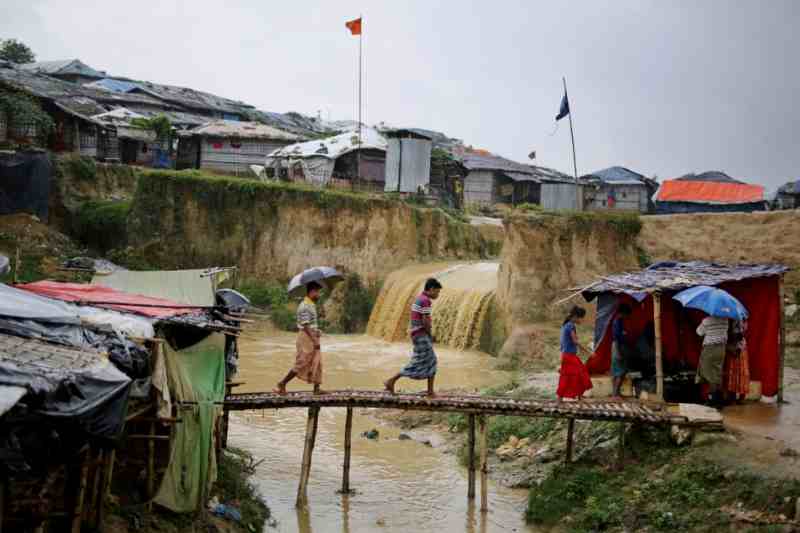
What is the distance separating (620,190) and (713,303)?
27.3 metres

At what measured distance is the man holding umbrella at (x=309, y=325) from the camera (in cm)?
1118

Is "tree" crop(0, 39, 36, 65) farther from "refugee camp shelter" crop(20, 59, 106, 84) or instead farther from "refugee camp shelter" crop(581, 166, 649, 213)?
"refugee camp shelter" crop(581, 166, 649, 213)

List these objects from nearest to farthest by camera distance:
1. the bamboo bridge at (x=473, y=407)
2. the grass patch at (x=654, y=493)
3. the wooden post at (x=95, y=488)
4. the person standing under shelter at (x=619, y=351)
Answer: the wooden post at (x=95, y=488) → the grass patch at (x=654, y=493) → the bamboo bridge at (x=473, y=407) → the person standing under shelter at (x=619, y=351)

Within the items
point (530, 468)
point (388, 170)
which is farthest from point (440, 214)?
point (530, 468)

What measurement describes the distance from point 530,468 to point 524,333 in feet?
28.6

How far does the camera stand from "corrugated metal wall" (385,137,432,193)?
3347 cm

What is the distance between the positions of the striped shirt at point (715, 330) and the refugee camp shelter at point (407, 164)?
22.5 meters

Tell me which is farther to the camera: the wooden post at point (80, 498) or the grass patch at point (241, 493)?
the grass patch at point (241, 493)

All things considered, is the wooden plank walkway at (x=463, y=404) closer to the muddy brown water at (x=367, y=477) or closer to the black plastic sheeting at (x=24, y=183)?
the muddy brown water at (x=367, y=477)

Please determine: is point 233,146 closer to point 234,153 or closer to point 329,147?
point 234,153

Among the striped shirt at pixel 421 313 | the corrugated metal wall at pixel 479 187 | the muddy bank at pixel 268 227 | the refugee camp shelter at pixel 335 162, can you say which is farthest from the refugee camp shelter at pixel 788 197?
the striped shirt at pixel 421 313

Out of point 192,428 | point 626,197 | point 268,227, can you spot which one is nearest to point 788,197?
point 626,197

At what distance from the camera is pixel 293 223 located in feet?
96.2

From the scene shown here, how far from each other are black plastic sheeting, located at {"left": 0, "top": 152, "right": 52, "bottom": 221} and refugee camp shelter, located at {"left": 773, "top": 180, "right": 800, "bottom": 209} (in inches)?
1106
